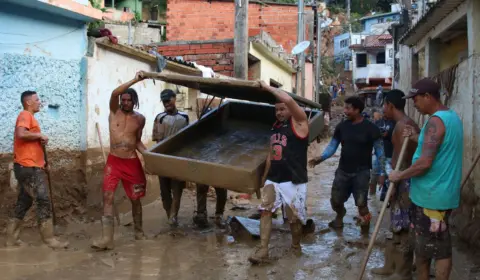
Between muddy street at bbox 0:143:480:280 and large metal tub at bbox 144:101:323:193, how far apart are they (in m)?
0.79

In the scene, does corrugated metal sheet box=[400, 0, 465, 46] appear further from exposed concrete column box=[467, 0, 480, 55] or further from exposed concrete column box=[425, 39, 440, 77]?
exposed concrete column box=[467, 0, 480, 55]

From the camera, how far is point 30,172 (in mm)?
5355

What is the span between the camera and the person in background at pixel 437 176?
3.74m

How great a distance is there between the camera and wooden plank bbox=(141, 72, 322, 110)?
5227 millimetres

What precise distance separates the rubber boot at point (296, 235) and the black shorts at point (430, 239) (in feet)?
5.22

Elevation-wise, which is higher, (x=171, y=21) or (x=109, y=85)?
(x=171, y=21)

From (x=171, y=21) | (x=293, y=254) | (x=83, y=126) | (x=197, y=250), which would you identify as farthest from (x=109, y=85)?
(x=171, y=21)

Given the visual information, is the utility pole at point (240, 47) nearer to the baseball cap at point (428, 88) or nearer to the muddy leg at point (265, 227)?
the muddy leg at point (265, 227)

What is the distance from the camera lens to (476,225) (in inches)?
224

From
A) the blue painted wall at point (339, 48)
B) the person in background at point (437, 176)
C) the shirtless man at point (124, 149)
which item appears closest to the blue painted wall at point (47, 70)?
the shirtless man at point (124, 149)

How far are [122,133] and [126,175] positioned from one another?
1.50 feet

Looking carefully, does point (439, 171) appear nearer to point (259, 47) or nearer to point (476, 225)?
point (476, 225)

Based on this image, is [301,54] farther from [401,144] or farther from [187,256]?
[401,144]

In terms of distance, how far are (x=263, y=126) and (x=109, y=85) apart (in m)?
2.37
